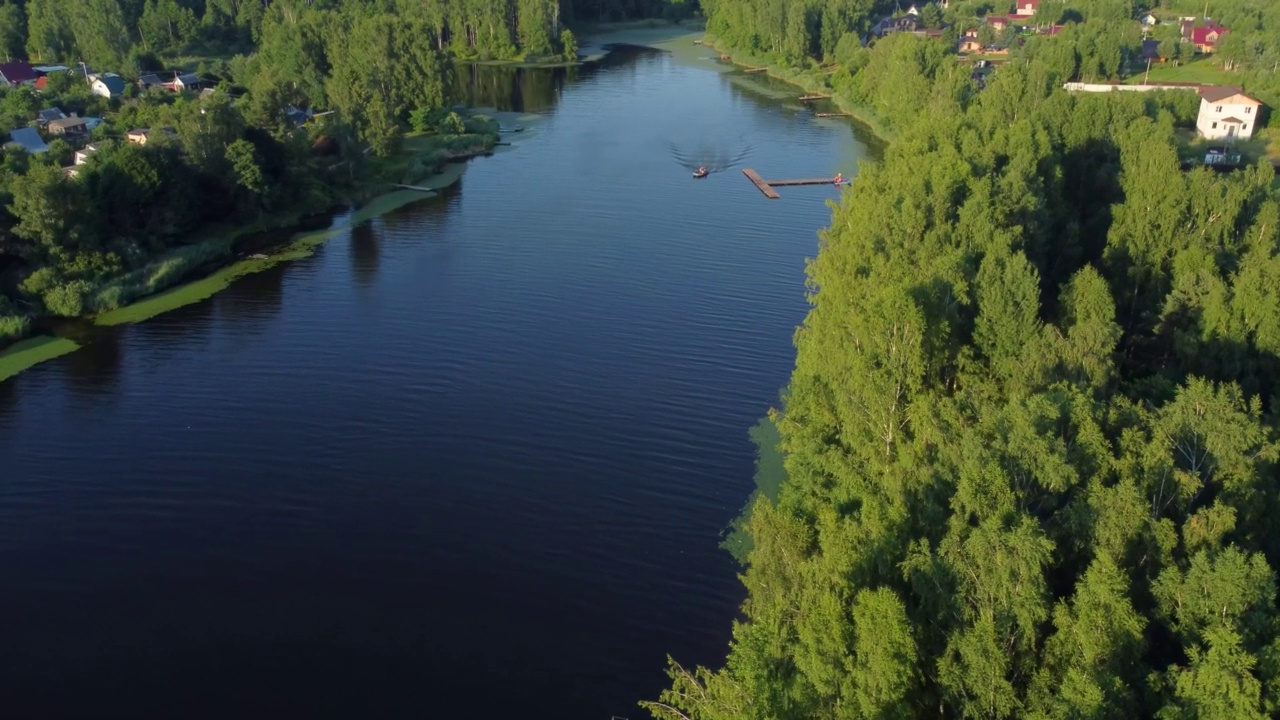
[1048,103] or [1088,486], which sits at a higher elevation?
[1048,103]

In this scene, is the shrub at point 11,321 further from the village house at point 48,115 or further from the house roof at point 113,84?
the house roof at point 113,84

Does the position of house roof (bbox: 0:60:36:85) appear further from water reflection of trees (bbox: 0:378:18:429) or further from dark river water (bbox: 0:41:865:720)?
water reflection of trees (bbox: 0:378:18:429)

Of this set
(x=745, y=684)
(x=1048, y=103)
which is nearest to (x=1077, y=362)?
(x=745, y=684)

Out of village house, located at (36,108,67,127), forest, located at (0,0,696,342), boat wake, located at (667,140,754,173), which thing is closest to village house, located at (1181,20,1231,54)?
boat wake, located at (667,140,754,173)

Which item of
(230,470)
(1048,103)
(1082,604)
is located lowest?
(230,470)

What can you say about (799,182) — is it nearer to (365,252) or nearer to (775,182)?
(775,182)

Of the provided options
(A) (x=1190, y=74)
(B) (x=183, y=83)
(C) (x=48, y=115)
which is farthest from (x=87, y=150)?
(A) (x=1190, y=74)

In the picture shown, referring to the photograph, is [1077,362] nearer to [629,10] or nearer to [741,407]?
[741,407]
